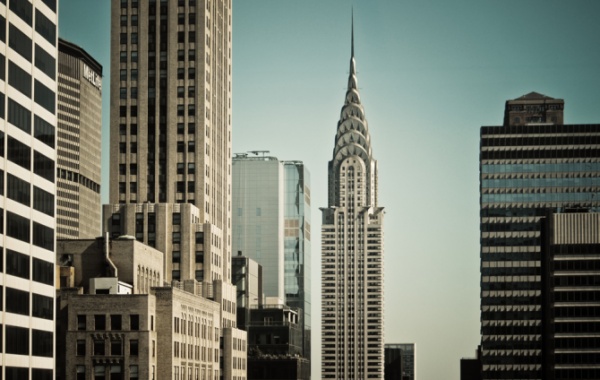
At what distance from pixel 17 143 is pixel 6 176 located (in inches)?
146

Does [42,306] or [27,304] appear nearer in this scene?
[27,304]

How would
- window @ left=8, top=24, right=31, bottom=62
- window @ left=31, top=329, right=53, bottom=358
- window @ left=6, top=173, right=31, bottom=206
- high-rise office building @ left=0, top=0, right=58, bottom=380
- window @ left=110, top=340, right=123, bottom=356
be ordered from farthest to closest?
window @ left=110, top=340, right=123, bottom=356, window @ left=31, top=329, right=53, bottom=358, window @ left=8, top=24, right=31, bottom=62, window @ left=6, top=173, right=31, bottom=206, high-rise office building @ left=0, top=0, right=58, bottom=380

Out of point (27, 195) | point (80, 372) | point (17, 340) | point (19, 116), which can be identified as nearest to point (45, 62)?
point (19, 116)

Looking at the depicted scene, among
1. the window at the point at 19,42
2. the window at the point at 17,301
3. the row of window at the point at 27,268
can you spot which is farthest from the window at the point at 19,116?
the window at the point at 17,301

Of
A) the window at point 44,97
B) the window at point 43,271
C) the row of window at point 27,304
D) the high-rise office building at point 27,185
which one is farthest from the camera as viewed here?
the window at point 44,97

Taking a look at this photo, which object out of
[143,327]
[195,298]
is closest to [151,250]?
[195,298]

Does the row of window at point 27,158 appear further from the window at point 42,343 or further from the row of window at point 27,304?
the window at point 42,343

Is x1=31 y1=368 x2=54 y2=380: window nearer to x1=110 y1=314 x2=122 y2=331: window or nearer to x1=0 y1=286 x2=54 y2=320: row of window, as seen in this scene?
x1=0 y1=286 x2=54 y2=320: row of window

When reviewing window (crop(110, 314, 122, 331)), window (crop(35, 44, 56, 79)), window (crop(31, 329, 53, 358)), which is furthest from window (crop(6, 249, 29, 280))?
window (crop(110, 314, 122, 331))

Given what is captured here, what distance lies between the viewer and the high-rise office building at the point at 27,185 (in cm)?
9550

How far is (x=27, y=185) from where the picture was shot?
100562 mm

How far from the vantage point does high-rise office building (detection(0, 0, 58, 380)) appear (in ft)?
313

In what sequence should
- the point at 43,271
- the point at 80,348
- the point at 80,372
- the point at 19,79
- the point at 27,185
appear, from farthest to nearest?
the point at 80,348 → the point at 80,372 → the point at 43,271 → the point at 27,185 → the point at 19,79

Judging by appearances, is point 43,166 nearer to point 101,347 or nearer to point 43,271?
point 43,271
